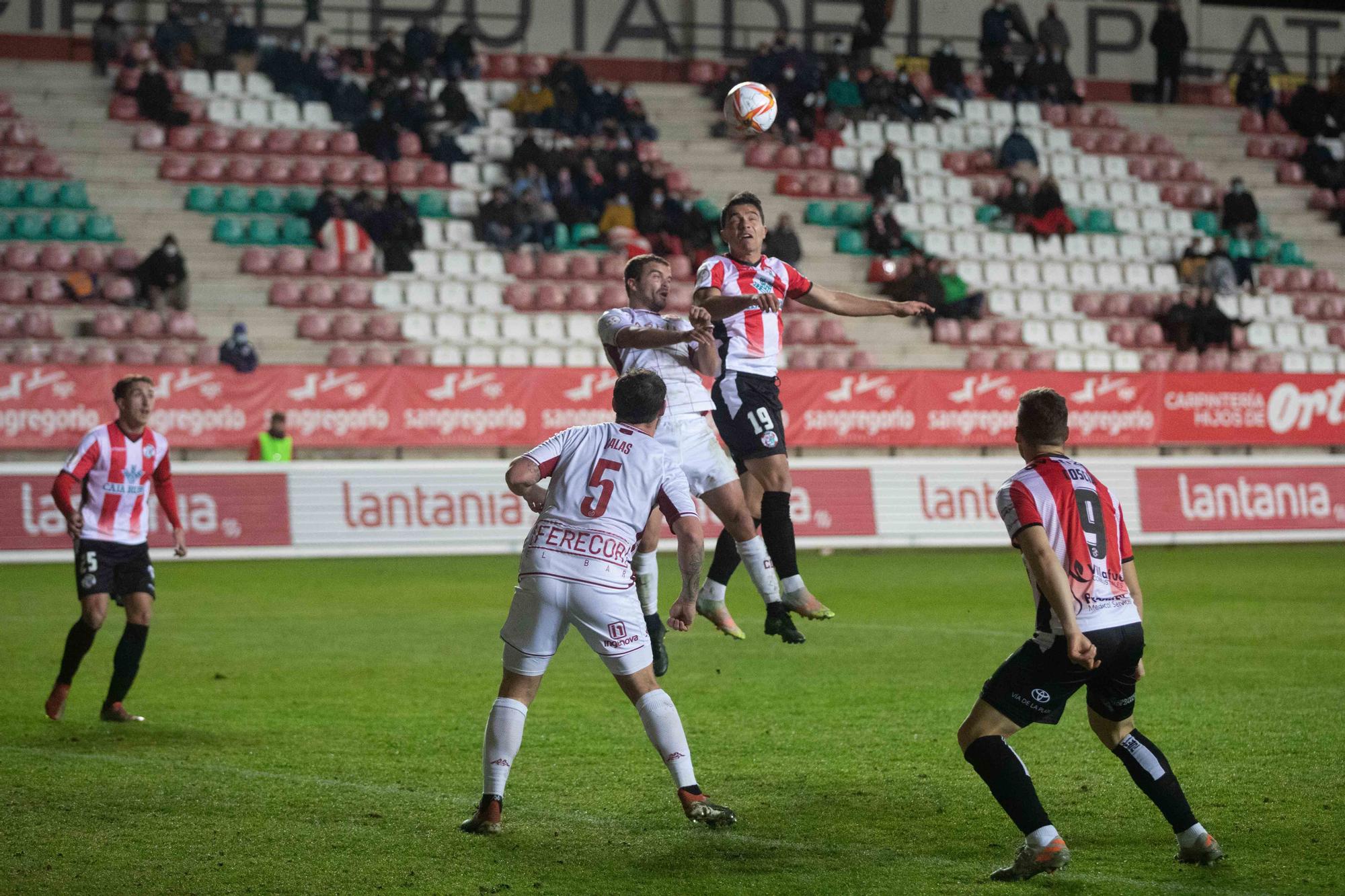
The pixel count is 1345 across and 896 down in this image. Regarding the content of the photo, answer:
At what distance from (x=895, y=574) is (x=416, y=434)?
732 cm

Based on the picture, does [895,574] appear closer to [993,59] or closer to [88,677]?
[88,677]

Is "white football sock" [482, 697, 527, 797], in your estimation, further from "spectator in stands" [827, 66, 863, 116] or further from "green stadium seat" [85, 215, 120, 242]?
"spectator in stands" [827, 66, 863, 116]

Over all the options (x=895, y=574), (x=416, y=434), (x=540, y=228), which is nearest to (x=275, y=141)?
(x=540, y=228)

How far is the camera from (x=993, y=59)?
31.8 metres

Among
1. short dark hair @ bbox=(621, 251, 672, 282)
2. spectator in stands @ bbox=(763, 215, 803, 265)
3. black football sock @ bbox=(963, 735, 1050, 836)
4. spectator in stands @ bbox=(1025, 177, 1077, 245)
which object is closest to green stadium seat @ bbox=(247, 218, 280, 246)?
spectator in stands @ bbox=(763, 215, 803, 265)

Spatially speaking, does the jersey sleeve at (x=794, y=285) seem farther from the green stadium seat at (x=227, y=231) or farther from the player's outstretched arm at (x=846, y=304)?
the green stadium seat at (x=227, y=231)

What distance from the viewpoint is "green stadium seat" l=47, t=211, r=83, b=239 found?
23.8 meters

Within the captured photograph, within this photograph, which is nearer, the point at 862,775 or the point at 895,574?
the point at 862,775

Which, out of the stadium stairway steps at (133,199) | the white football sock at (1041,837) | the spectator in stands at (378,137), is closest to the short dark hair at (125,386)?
the white football sock at (1041,837)

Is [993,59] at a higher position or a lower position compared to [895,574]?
higher

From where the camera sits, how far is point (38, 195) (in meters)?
24.3

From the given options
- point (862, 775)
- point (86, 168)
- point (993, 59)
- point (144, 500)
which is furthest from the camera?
point (993, 59)

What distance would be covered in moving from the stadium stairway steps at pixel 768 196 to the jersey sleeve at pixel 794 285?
16947 mm

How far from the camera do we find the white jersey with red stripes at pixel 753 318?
325 inches
